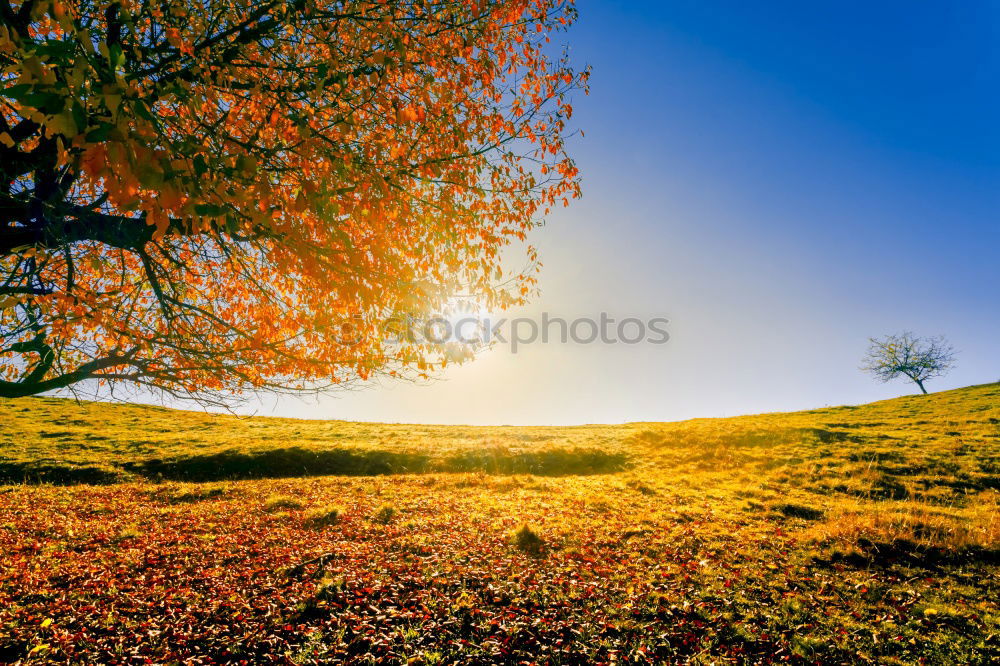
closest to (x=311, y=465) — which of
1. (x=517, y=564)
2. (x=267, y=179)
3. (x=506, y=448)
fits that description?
(x=506, y=448)

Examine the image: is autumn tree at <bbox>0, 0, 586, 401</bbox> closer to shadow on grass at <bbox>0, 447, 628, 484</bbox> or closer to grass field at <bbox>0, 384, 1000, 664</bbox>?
grass field at <bbox>0, 384, 1000, 664</bbox>

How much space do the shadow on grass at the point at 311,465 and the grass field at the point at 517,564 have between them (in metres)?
0.35

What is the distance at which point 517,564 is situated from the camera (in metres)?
9.17

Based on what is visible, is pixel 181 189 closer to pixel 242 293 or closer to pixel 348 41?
pixel 348 41

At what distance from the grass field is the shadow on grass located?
353mm

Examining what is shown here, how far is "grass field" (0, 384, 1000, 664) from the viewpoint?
630 centimetres

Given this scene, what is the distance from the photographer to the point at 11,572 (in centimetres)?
819

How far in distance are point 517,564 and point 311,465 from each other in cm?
1803

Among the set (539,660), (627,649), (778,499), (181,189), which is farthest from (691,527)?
(181,189)

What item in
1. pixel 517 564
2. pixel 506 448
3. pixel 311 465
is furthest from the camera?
pixel 506 448

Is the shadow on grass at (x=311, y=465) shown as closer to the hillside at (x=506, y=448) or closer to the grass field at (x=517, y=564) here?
the hillside at (x=506, y=448)

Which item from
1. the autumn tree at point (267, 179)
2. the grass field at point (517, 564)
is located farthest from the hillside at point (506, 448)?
the autumn tree at point (267, 179)

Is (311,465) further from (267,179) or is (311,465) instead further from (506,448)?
(267,179)

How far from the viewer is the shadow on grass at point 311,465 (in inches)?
787
